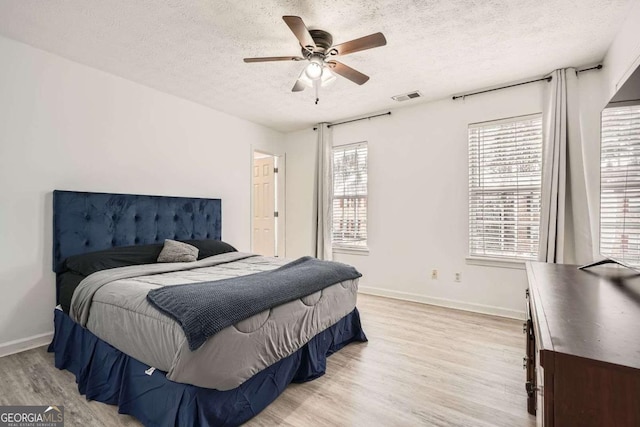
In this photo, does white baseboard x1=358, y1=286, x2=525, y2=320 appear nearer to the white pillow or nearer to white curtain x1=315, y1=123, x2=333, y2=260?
white curtain x1=315, y1=123, x2=333, y2=260

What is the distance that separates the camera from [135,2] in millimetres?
2057

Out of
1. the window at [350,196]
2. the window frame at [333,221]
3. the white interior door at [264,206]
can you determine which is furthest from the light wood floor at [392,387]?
the white interior door at [264,206]

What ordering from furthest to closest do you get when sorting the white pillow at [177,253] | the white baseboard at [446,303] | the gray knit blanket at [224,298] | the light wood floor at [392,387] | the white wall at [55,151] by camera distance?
the white baseboard at [446,303], the white pillow at [177,253], the white wall at [55,151], the light wood floor at [392,387], the gray knit blanket at [224,298]

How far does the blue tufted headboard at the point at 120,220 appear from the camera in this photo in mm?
2670

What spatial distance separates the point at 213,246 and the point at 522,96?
153 inches

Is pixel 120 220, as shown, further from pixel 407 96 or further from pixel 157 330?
pixel 407 96

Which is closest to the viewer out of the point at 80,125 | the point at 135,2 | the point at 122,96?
the point at 135,2

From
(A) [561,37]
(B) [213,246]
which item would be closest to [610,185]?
(A) [561,37]

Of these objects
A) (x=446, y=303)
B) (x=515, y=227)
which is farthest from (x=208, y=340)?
(x=515, y=227)

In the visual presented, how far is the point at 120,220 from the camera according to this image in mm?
3057

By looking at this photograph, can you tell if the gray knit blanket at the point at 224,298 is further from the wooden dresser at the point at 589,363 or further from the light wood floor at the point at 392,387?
the wooden dresser at the point at 589,363

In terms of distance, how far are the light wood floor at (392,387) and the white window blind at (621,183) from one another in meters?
1.10

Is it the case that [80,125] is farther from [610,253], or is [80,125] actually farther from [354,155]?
[610,253]

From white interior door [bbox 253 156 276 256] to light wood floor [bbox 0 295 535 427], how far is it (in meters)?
2.92
